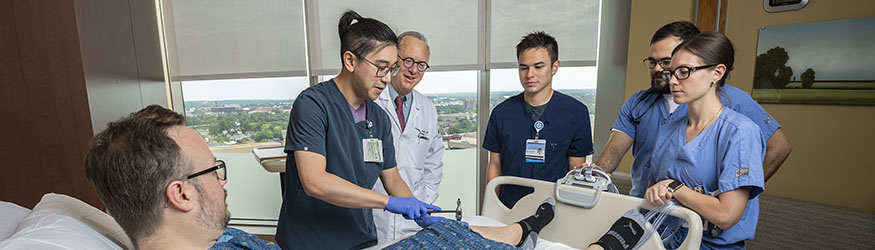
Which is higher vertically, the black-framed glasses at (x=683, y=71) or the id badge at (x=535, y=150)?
the black-framed glasses at (x=683, y=71)

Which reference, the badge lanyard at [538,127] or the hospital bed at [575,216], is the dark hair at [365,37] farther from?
the badge lanyard at [538,127]

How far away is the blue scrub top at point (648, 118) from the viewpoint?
150 centimetres

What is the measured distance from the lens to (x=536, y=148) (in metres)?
1.87

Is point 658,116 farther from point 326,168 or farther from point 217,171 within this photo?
point 217,171

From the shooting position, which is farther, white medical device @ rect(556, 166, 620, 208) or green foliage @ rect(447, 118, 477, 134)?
green foliage @ rect(447, 118, 477, 134)

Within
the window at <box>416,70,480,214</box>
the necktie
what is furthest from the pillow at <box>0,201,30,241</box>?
the window at <box>416,70,480,214</box>

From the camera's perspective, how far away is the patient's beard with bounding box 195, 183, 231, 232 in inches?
40.1

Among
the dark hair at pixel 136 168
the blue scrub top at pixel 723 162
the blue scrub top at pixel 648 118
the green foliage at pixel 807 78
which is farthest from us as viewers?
the green foliage at pixel 807 78

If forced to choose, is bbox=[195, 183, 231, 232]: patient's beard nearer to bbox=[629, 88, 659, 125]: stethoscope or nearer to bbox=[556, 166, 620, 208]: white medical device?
bbox=[556, 166, 620, 208]: white medical device

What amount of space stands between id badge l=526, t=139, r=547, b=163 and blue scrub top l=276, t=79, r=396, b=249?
2.59 ft

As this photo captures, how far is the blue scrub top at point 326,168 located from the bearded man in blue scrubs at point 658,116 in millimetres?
1069

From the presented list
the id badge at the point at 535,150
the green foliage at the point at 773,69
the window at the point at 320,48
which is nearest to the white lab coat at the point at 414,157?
the id badge at the point at 535,150

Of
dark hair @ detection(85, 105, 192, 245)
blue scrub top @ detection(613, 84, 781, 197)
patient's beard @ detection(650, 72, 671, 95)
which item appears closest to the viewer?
dark hair @ detection(85, 105, 192, 245)

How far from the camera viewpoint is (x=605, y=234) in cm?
138
